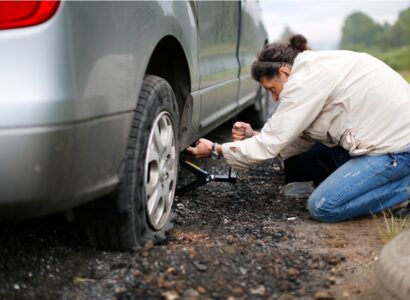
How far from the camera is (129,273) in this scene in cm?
227

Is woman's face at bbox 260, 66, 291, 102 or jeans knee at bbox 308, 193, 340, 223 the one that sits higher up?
woman's face at bbox 260, 66, 291, 102

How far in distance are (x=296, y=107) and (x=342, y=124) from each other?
1.03 ft

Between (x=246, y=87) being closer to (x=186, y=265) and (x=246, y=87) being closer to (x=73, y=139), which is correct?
(x=186, y=265)

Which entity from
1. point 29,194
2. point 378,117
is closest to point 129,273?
point 29,194

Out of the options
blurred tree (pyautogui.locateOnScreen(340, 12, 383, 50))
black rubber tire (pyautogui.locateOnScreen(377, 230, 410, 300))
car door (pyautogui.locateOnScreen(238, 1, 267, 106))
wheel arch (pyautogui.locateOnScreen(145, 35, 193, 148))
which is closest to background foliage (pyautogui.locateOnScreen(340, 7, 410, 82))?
blurred tree (pyautogui.locateOnScreen(340, 12, 383, 50))

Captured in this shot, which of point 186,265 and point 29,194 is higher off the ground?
point 29,194

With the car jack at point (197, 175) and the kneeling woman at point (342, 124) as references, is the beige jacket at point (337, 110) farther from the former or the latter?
the car jack at point (197, 175)

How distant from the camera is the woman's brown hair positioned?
3.32m

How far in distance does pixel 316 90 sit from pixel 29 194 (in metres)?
1.73

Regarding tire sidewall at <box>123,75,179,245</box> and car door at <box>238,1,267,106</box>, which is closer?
tire sidewall at <box>123,75,179,245</box>

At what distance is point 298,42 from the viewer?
3471 millimetres

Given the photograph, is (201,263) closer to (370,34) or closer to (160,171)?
(160,171)

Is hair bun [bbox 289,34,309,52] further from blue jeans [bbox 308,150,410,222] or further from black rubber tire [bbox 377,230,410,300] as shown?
black rubber tire [bbox 377,230,410,300]

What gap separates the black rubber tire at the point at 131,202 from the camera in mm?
2254
